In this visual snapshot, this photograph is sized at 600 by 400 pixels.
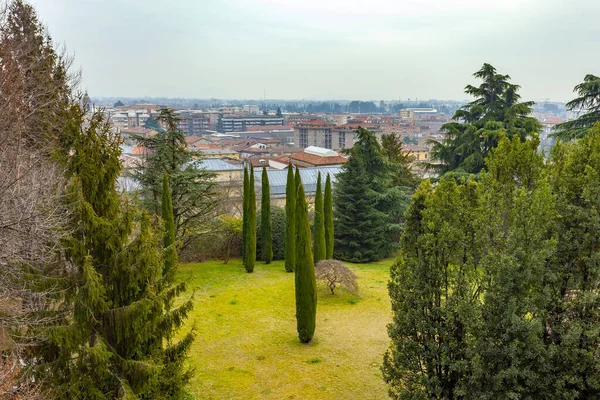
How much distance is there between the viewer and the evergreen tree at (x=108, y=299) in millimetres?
6395

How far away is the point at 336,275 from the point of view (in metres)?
17.3

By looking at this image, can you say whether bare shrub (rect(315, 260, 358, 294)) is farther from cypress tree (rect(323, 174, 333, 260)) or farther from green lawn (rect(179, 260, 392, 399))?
cypress tree (rect(323, 174, 333, 260))

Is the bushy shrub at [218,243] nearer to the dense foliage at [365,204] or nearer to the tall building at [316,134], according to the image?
the dense foliage at [365,204]

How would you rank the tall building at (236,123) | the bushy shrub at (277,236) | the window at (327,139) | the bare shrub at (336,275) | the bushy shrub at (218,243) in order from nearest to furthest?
the bare shrub at (336,275) → the bushy shrub at (218,243) → the bushy shrub at (277,236) → the window at (327,139) → the tall building at (236,123)

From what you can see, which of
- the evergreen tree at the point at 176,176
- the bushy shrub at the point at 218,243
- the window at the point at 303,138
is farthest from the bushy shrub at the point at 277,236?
the window at the point at 303,138

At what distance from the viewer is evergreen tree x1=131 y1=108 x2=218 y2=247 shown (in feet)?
65.3

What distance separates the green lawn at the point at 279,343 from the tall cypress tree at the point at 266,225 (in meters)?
2.86

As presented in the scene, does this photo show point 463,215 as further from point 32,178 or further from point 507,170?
point 32,178

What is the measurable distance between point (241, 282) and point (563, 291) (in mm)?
14302

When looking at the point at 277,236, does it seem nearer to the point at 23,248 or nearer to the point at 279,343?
the point at 279,343

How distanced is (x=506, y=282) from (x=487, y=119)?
1701 cm

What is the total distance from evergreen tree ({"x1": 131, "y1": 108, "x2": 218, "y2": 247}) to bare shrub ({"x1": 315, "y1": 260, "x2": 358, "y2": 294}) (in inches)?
282

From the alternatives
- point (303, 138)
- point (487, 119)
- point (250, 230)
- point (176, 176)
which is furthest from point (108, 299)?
point (303, 138)

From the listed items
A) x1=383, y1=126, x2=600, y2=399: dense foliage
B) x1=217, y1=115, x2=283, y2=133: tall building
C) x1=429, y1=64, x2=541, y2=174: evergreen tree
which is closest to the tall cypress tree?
x1=429, y1=64, x2=541, y2=174: evergreen tree
